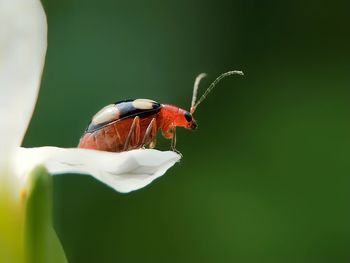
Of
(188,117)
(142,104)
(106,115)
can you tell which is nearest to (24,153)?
(106,115)

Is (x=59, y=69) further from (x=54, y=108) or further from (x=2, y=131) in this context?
(x=2, y=131)

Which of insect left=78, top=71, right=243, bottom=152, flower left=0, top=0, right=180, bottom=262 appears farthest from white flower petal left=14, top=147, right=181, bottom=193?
insect left=78, top=71, right=243, bottom=152

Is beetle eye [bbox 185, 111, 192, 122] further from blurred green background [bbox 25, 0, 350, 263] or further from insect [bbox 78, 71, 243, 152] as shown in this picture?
blurred green background [bbox 25, 0, 350, 263]

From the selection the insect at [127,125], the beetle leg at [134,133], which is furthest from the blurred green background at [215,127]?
the beetle leg at [134,133]

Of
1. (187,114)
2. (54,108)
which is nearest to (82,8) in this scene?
(54,108)

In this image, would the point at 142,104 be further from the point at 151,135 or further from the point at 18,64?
the point at 18,64

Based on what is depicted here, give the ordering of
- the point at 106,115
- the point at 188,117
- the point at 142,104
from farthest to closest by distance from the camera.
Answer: the point at 188,117
the point at 142,104
the point at 106,115

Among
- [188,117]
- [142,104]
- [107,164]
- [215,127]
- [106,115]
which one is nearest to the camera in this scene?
[107,164]

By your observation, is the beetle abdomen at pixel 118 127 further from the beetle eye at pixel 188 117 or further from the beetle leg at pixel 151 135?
the beetle eye at pixel 188 117
